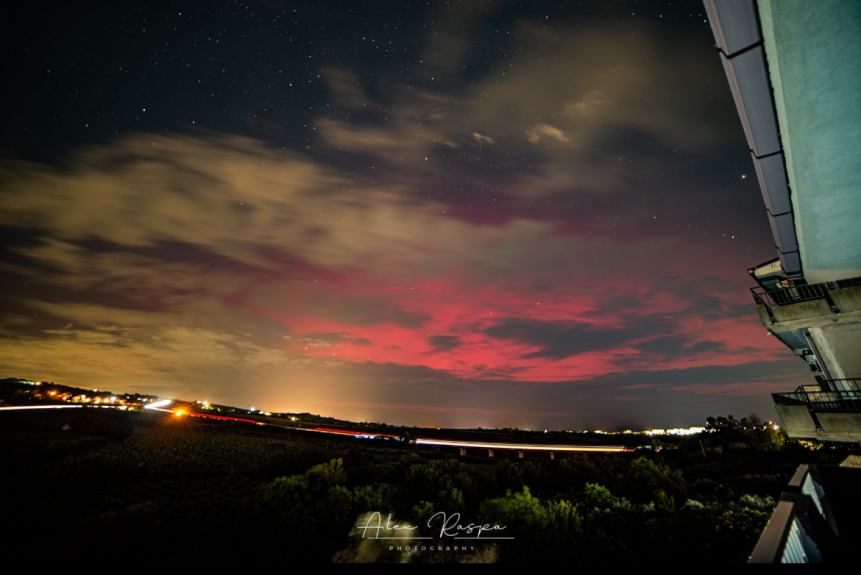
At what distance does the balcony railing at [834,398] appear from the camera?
1267cm

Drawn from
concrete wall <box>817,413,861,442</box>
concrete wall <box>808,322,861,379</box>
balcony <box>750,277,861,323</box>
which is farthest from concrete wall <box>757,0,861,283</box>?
concrete wall <box>817,413,861,442</box>

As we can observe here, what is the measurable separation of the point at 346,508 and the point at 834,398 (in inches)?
844

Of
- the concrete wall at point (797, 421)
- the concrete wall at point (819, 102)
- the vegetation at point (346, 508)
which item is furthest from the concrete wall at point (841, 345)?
the concrete wall at point (819, 102)

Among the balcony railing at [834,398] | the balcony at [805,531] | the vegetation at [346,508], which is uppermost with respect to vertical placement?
the balcony railing at [834,398]

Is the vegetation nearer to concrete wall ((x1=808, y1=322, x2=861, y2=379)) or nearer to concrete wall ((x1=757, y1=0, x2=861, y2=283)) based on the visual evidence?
concrete wall ((x1=808, y1=322, x2=861, y2=379))

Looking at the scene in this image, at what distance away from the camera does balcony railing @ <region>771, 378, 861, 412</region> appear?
12670mm

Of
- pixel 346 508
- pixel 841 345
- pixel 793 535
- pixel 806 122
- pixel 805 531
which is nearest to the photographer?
pixel 793 535

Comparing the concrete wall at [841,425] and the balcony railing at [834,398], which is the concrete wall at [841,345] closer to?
the balcony railing at [834,398]

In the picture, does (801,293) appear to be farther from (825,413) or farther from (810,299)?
(825,413)

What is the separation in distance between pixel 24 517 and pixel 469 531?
19.7 meters

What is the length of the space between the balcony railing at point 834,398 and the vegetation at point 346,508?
5.16 meters

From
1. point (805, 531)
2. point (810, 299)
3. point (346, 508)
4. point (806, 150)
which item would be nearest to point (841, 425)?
point (810, 299)

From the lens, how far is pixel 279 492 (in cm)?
1656

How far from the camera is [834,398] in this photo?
1412 centimetres
